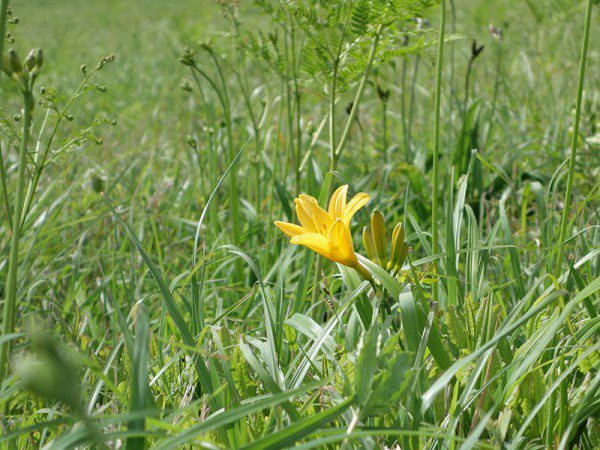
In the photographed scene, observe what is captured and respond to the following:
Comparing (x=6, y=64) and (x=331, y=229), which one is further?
(x=331, y=229)

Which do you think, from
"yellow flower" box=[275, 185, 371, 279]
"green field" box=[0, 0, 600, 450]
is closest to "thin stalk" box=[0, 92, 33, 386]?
"green field" box=[0, 0, 600, 450]

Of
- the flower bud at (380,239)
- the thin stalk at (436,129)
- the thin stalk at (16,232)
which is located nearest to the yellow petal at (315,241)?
the flower bud at (380,239)

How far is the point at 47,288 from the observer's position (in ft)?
7.03

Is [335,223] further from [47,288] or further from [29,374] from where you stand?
[47,288]

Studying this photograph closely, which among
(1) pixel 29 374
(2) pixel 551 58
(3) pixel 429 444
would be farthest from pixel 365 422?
(2) pixel 551 58

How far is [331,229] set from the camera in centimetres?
118

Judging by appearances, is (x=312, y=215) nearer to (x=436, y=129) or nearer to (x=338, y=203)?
(x=338, y=203)

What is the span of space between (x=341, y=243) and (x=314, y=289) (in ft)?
1.47

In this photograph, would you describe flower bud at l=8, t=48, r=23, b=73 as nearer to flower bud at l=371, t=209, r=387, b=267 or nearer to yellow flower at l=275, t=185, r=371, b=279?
yellow flower at l=275, t=185, r=371, b=279

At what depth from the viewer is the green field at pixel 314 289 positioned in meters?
0.99

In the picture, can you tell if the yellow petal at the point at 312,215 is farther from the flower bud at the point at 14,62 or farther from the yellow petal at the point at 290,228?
the flower bud at the point at 14,62

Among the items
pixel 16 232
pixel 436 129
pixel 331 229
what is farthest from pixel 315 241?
pixel 16 232

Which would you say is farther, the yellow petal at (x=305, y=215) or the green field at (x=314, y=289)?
the yellow petal at (x=305, y=215)

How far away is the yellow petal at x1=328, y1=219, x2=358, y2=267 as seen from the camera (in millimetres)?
1197
